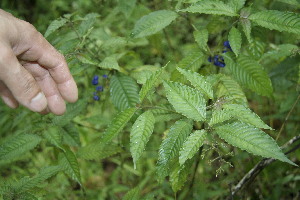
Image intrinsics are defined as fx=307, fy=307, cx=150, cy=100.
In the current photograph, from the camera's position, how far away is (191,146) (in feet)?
4.40

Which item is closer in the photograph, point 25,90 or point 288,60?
point 25,90

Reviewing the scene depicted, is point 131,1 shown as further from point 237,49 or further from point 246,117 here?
point 246,117

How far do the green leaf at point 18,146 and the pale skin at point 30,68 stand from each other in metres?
0.33

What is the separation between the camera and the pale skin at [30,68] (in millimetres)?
1331

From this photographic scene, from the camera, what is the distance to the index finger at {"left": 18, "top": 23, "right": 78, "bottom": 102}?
162 centimetres

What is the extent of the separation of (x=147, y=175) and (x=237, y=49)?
206 centimetres

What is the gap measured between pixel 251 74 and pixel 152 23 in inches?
28.7

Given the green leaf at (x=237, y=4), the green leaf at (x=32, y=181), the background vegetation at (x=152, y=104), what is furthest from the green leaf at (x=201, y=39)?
the green leaf at (x=32, y=181)

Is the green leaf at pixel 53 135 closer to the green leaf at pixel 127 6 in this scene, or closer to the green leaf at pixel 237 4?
the green leaf at pixel 127 6

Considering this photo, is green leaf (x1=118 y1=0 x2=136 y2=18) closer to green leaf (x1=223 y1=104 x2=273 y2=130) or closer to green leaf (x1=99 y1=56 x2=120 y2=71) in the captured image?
green leaf (x1=99 y1=56 x2=120 y2=71)

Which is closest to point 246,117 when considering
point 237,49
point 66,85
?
point 237,49

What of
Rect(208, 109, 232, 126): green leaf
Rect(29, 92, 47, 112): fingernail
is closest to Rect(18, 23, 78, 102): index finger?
Rect(29, 92, 47, 112): fingernail

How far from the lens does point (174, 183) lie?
5.88 feet

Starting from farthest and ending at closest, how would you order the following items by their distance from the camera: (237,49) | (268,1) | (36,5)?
(36,5)
(268,1)
(237,49)
